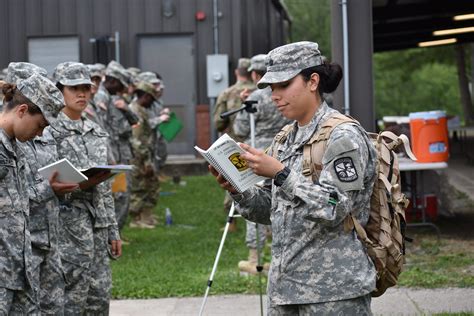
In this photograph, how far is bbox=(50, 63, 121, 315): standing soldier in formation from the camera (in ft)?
23.0

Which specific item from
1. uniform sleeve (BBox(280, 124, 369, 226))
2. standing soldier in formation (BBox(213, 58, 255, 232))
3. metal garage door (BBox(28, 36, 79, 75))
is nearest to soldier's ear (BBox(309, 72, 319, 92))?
uniform sleeve (BBox(280, 124, 369, 226))

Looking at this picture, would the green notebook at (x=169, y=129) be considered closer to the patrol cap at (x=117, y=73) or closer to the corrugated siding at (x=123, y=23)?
the patrol cap at (x=117, y=73)

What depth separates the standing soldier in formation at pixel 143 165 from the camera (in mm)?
14617

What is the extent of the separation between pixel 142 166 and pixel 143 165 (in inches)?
1.0

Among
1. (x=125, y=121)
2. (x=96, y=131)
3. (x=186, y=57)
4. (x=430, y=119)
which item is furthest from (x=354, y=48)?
(x=186, y=57)

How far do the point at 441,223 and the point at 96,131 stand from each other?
8188mm

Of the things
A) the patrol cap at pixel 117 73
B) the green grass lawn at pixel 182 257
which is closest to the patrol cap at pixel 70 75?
the green grass lawn at pixel 182 257

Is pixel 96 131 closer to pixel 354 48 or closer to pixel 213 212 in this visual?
pixel 354 48

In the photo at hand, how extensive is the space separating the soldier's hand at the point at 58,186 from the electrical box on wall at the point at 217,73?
19.5 metres

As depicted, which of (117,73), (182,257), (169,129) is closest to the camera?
(182,257)

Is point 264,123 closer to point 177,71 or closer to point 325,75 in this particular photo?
point 325,75

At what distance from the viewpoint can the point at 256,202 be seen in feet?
18.0

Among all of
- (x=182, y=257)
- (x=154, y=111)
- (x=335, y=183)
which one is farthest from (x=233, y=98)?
(x=335, y=183)

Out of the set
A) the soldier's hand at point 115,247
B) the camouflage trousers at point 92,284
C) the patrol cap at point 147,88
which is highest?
the patrol cap at point 147,88
